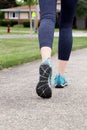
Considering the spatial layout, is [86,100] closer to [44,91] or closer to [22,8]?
[44,91]

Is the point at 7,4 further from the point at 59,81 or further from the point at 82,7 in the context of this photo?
the point at 59,81

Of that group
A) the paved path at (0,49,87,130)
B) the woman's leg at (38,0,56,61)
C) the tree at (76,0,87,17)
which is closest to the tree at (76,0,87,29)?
the tree at (76,0,87,17)

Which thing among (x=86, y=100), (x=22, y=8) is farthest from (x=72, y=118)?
(x=22, y=8)

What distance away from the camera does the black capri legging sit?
175 inches

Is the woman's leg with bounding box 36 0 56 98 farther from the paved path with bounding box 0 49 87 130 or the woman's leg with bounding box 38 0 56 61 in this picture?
the paved path with bounding box 0 49 87 130

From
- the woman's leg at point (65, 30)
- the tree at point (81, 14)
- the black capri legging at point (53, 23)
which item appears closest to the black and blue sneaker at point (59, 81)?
the woman's leg at point (65, 30)

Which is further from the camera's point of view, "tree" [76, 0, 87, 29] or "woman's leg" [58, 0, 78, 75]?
"tree" [76, 0, 87, 29]

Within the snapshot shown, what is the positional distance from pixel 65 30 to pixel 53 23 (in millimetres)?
673

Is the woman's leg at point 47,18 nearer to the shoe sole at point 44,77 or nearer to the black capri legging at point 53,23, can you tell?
the black capri legging at point 53,23

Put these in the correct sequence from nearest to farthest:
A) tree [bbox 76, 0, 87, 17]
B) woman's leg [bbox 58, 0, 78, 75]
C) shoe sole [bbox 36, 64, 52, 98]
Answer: shoe sole [bbox 36, 64, 52, 98], woman's leg [bbox 58, 0, 78, 75], tree [bbox 76, 0, 87, 17]

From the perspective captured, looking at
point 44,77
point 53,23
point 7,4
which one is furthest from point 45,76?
point 7,4

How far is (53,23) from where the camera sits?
4.51m

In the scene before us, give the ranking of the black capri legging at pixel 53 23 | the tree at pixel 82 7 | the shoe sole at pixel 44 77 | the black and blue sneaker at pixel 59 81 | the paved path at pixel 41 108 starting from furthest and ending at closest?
the tree at pixel 82 7, the black and blue sneaker at pixel 59 81, the black capri legging at pixel 53 23, the shoe sole at pixel 44 77, the paved path at pixel 41 108

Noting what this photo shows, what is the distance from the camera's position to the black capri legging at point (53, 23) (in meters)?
4.45
